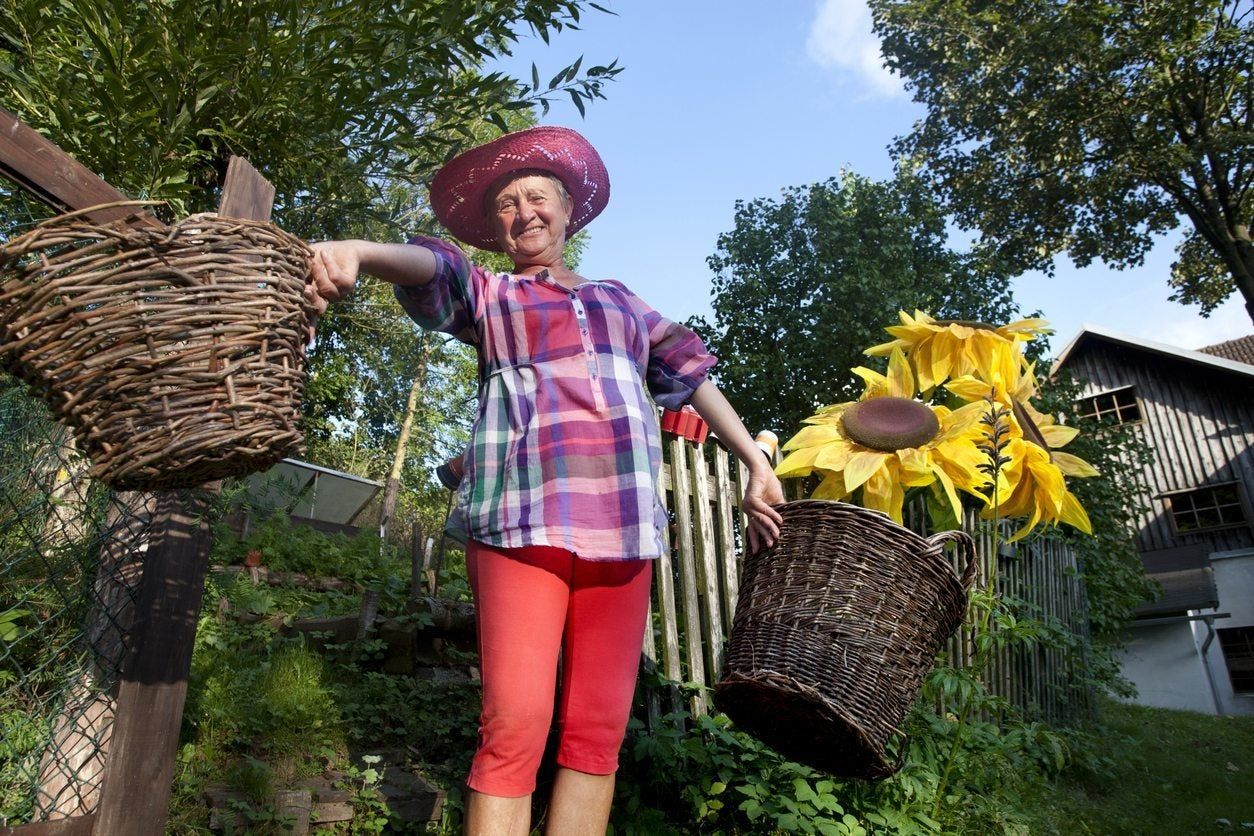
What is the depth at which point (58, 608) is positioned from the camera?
2291mm

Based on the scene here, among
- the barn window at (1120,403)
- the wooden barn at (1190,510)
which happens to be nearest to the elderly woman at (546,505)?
the wooden barn at (1190,510)

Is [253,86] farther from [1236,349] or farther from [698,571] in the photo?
[1236,349]

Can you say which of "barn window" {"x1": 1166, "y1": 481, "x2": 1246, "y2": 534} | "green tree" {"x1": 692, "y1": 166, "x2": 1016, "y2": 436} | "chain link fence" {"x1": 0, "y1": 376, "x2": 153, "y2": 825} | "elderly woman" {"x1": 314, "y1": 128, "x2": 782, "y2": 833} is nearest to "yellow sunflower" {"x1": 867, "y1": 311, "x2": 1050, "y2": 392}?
"elderly woman" {"x1": 314, "y1": 128, "x2": 782, "y2": 833}

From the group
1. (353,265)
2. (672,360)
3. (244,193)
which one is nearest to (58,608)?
(244,193)

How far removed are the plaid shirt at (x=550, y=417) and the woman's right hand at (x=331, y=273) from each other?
12.4 inches

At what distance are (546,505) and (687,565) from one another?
1838 millimetres

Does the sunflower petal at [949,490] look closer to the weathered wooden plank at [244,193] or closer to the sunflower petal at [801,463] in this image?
the sunflower petal at [801,463]

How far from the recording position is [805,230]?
12.8 metres

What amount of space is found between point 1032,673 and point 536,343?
16.6 feet

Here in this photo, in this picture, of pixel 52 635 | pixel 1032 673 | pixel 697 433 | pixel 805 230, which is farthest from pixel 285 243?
pixel 805 230

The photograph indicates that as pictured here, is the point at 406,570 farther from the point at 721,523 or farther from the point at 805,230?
the point at 805,230

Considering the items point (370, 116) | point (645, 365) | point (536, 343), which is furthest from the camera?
point (370, 116)

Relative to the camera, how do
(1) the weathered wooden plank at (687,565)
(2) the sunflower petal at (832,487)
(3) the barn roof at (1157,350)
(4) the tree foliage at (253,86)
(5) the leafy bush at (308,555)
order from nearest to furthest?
(2) the sunflower petal at (832,487) → (4) the tree foliage at (253,86) → (1) the weathered wooden plank at (687,565) → (5) the leafy bush at (308,555) → (3) the barn roof at (1157,350)

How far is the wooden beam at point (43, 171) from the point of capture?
160cm
